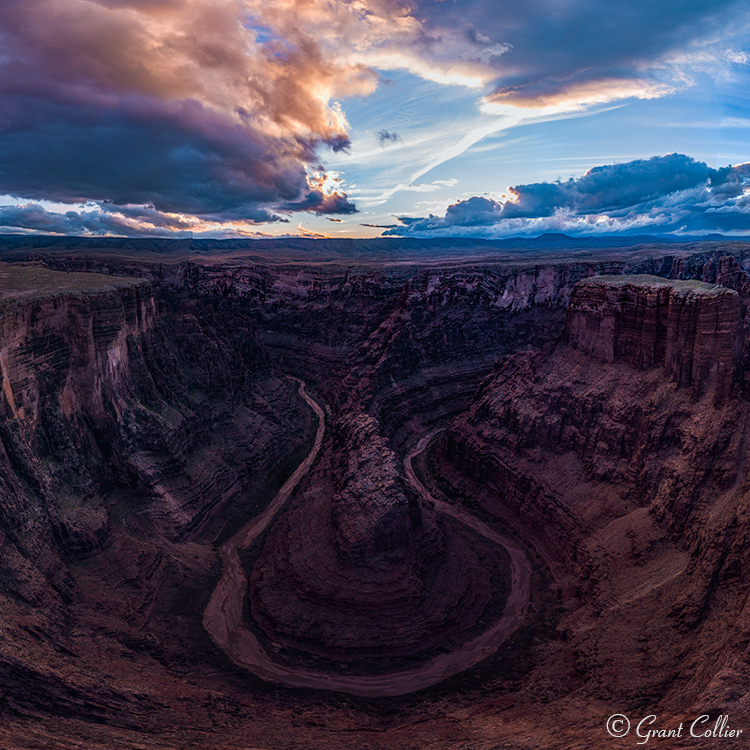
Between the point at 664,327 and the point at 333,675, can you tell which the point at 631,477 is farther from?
the point at 333,675

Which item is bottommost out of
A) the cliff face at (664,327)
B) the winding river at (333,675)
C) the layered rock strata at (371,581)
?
the winding river at (333,675)

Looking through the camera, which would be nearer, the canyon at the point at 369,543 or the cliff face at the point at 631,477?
the canyon at the point at 369,543

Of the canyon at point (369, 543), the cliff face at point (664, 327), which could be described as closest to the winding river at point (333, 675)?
the canyon at point (369, 543)

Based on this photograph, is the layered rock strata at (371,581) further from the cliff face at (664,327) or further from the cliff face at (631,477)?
the cliff face at (664,327)

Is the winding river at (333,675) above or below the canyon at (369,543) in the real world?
below

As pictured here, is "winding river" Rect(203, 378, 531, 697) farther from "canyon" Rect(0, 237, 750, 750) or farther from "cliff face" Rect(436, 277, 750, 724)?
"cliff face" Rect(436, 277, 750, 724)

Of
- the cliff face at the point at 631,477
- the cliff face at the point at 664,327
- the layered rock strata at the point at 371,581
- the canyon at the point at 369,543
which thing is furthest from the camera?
the cliff face at the point at 664,327

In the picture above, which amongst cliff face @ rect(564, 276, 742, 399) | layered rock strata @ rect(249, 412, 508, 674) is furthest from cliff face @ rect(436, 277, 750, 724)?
layered rock strata @ rect(249, 412, 508, 674)

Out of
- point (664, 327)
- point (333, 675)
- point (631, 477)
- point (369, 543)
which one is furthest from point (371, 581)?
point (664, 327)
